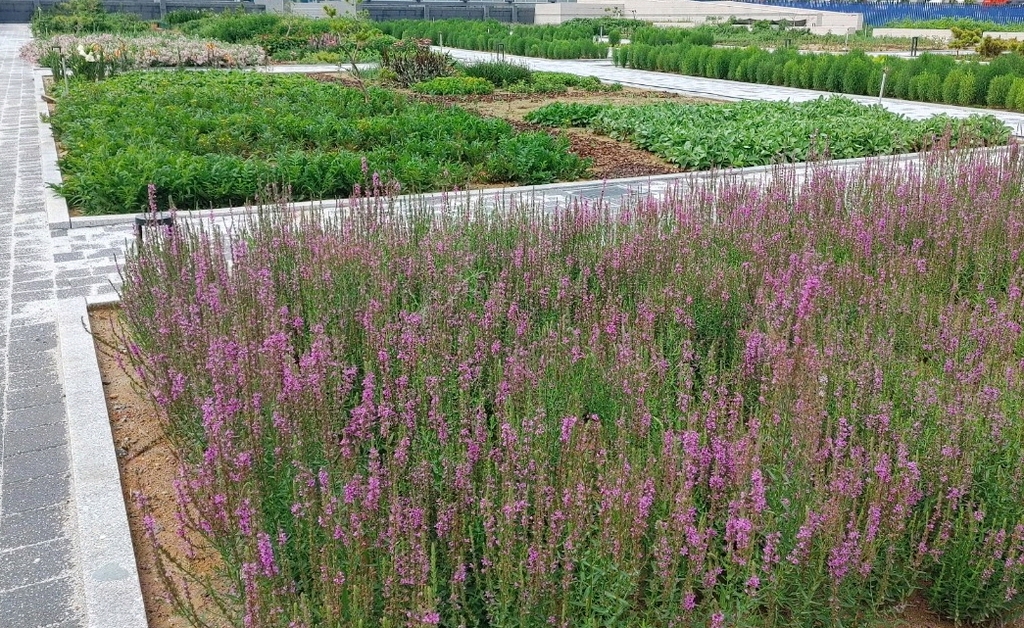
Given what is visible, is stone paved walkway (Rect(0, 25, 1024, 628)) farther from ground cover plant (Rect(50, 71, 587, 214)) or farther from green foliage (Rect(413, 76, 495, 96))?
green foliage (Rect(413, 76, 495, 96))

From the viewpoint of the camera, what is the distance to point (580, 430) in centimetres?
306

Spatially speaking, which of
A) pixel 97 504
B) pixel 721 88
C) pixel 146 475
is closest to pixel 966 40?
pixel 721 88

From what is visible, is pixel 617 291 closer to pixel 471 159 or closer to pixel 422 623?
pixel 422 623

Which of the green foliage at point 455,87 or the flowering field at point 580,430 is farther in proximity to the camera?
→ the green foliage at point 455,87

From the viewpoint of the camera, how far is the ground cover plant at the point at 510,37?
1117 inches

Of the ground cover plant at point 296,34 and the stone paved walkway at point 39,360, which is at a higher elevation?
the ground cover plant at point 296,34

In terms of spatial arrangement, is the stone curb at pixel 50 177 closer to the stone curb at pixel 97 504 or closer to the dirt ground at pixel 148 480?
the dirt ground at pixel 148 480

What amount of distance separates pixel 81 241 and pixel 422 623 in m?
6.26

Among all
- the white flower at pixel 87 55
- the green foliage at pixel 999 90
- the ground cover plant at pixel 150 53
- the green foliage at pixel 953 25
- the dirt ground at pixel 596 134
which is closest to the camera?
the dirt ground at pixel 596 134

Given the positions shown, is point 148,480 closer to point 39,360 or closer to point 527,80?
point 39,360

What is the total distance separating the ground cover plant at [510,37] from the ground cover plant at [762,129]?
15119 mm

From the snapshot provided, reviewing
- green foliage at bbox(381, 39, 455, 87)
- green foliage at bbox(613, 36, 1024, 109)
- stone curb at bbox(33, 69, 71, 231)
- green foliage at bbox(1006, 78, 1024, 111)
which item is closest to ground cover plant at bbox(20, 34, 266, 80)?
green foliage at bbox(381, 39, 455, 87)

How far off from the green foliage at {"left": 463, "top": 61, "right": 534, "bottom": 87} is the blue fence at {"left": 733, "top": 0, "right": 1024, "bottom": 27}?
1228 inches

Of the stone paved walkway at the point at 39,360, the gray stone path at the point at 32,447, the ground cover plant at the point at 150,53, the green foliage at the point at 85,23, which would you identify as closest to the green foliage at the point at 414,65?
the ground cover plant at the point at 150,53
